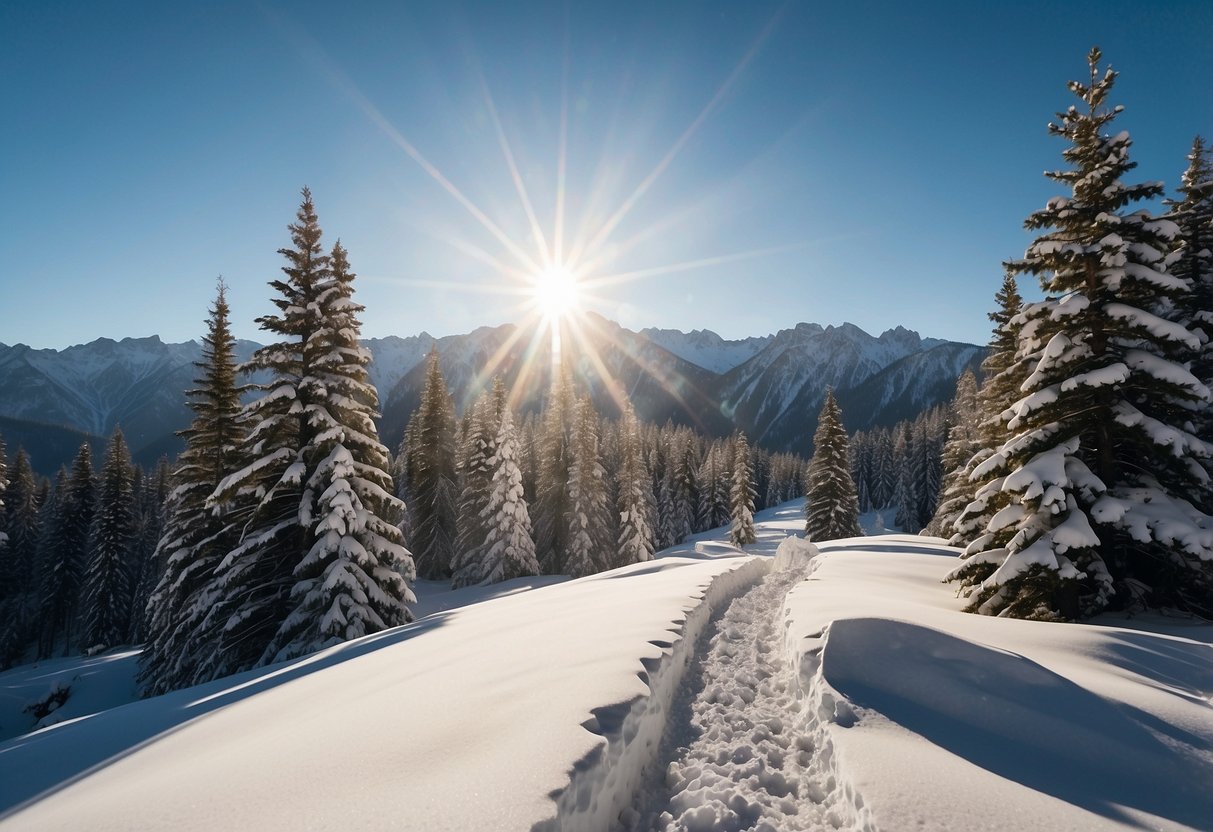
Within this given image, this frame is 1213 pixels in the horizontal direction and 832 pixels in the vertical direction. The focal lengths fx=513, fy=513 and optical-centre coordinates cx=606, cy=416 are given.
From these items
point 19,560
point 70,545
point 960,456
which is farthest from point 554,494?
point 19,560

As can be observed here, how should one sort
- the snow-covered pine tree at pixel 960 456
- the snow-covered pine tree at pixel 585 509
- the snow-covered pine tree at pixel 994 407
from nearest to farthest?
1. the snow-covered pine tree at pixel 994 407
2. the snow-covered pine tree at pixel 960 456
3. the snow-covered pine tree at pixel 585 509

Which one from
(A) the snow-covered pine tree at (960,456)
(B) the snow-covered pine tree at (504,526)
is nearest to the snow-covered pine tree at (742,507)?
(A) the snow-covered pine tree at (960,456)

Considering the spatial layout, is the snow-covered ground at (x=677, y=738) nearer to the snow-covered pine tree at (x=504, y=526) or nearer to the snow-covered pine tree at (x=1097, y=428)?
the snow-covered pine tree at (x=1097, y=428)

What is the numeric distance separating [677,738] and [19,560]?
76769 mm

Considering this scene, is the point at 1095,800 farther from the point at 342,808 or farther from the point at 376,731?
the point at 376,731

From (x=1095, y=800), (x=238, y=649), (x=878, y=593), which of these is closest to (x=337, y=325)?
(x=238, y=649)

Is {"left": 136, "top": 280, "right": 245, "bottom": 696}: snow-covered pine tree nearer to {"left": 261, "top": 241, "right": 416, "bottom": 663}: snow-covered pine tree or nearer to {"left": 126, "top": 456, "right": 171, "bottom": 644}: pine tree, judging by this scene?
{"left": 261, "top": 241, "right": 416, "bottom": 663}: snow-covered pine tree

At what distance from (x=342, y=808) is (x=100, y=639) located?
56.5 m

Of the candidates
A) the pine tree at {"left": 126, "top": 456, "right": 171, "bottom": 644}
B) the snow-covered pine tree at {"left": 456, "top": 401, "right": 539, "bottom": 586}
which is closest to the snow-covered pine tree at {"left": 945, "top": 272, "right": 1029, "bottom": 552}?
the snow-covered pine tree at {"left": 456, "top": 401, "right": 539, "bottom": 586}

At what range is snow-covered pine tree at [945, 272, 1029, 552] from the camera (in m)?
11.8

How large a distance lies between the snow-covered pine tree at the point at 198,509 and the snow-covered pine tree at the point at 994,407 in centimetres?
2169

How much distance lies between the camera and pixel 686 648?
8633 millimetres

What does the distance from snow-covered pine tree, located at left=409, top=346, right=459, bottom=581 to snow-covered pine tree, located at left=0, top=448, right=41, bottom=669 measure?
42485mm

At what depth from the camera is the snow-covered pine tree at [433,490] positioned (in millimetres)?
38875
